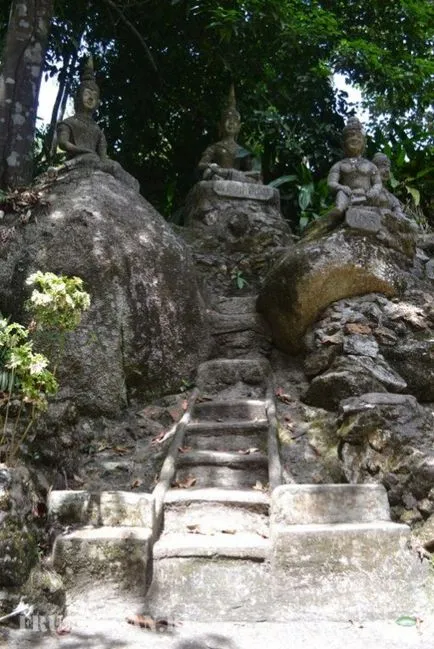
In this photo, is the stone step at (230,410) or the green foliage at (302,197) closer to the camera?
the stone step at (230,410)

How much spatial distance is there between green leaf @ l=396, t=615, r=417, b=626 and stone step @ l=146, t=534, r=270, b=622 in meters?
0.73

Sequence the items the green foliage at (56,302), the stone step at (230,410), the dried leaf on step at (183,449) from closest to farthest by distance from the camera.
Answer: the green foliage at (56,302) → the dried leaf on step at (183,449) → the stone step at (230,410)

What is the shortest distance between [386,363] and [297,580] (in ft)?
8.79

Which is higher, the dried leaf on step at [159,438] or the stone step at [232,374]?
the stone step at [232,374]

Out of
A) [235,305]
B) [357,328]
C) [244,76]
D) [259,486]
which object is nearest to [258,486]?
[259,486]

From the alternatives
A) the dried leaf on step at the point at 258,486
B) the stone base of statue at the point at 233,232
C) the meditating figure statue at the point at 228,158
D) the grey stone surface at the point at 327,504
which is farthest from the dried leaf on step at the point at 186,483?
the meditating figure statue at the point at 228,158

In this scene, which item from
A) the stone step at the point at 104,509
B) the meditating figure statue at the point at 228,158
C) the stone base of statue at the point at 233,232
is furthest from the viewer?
the meditating figure statue at the point at 228,158

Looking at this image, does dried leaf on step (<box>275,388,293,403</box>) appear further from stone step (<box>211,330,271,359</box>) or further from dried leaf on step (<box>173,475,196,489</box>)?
dried leaf on step (<box>173,475,196,489</box>)

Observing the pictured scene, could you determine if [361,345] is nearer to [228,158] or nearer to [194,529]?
[194,529]

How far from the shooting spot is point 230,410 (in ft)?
18.0

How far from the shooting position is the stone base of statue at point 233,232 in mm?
8234

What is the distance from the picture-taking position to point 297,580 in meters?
3.50

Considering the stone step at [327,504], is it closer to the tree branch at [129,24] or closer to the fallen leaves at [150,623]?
the fallen leaves at [150,623]

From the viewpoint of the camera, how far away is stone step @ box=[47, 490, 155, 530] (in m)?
3.65
